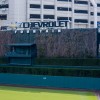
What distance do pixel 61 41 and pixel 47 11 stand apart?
30904mm

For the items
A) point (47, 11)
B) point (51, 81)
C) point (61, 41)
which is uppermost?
point (47, 11)

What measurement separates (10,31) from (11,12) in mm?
25198

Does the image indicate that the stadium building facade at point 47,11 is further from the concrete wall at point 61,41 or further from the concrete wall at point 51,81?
the concrete wall at point 51,81

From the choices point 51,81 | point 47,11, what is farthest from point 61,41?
point 47,11

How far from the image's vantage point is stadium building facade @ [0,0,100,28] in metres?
75.1

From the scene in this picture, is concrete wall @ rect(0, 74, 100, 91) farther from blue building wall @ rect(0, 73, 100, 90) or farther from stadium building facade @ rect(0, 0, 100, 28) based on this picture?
stadium building facade @ rect(0, 0, 100, 28)

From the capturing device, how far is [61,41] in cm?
4753

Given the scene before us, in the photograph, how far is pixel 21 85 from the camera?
133 ft

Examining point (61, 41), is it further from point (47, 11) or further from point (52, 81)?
point (47, 11)

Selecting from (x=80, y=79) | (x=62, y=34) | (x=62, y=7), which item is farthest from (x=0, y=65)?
(x=62, y=7)

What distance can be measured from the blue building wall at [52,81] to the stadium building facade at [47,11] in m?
32.9

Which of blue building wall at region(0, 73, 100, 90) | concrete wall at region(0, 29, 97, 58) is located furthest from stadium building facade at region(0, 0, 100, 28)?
blue building wall at region(0, 73, 100, 90)

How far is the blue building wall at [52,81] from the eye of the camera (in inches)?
1441

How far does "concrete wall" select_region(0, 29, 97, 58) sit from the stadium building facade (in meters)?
23.7
